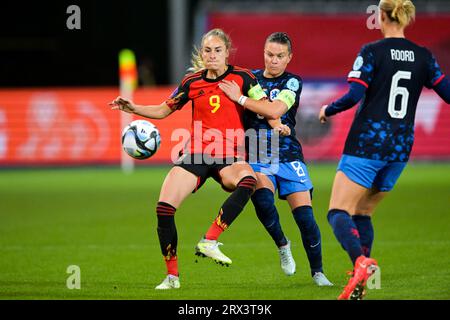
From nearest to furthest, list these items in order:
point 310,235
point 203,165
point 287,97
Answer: point 203,165 → point 287,97 → point 310,235

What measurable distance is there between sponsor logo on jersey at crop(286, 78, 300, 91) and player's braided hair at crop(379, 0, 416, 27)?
50.0 inches

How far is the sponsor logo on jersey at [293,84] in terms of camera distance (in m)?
7.64

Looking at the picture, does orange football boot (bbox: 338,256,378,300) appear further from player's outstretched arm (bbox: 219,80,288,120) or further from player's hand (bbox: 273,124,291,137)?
player's outstretched arm (bbox: 219,80,288,120)

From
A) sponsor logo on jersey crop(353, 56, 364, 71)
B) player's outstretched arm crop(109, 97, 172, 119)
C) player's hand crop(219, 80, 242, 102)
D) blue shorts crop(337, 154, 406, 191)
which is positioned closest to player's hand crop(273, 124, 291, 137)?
player's hand crop(219, 80, 242, 102)

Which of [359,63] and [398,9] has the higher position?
[398,9]

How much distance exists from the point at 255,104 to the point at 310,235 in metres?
1.26

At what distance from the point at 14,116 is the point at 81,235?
36.8 feet

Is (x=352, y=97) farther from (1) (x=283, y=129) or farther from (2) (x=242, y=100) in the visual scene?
(2) (x=242, y=100)

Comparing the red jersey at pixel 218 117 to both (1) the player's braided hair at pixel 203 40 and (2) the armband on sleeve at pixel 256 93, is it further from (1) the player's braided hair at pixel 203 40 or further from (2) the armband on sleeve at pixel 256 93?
(1) the player's braided hair at pixel 203 40

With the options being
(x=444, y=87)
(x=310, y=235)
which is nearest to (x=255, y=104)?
(x=310, y=235)

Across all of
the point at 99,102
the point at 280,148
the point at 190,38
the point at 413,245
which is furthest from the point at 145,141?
the point at 190,38

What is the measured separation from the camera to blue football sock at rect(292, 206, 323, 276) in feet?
25.0

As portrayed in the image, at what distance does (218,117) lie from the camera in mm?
7383

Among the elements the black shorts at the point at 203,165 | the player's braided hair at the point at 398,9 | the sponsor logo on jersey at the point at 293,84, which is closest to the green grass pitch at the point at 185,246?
the black shorts at the point at 203,165
